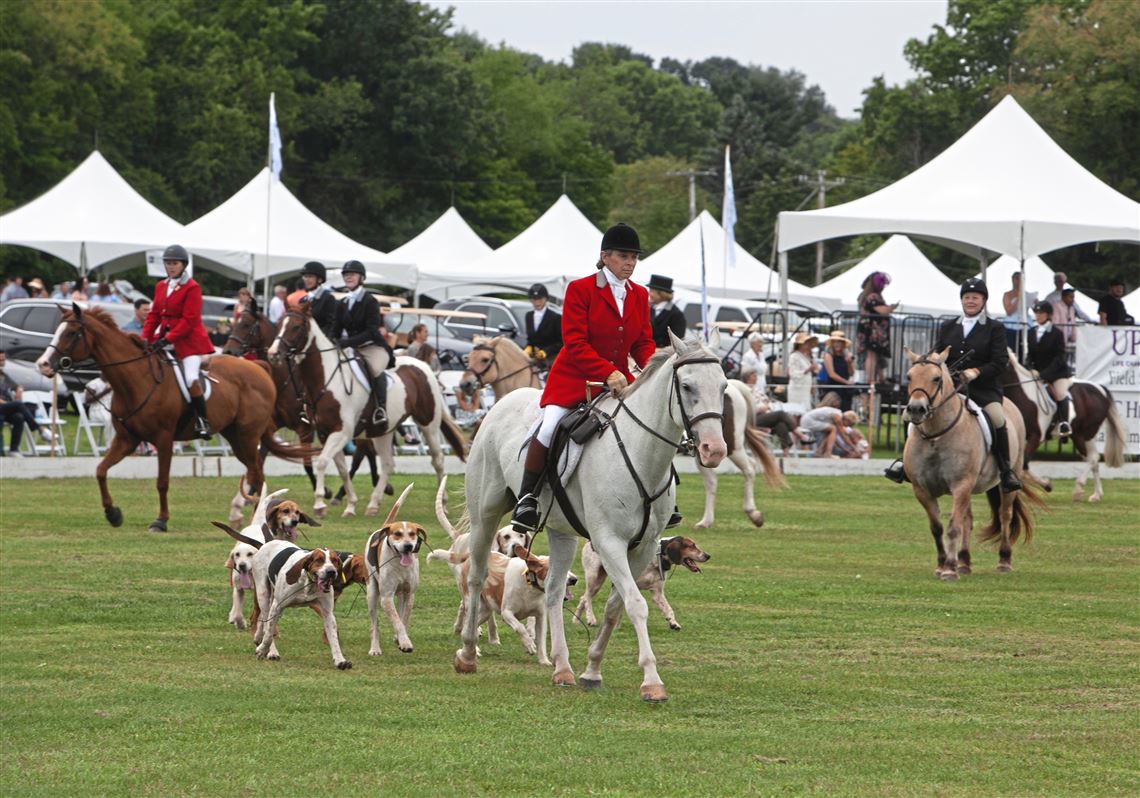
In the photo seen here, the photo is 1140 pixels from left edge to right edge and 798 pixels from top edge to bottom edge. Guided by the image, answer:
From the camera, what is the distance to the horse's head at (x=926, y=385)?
16.3m

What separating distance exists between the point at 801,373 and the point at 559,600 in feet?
67.9

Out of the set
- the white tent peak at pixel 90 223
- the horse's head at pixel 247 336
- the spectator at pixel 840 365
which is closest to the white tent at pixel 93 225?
the white tent peak at pixel 90 223

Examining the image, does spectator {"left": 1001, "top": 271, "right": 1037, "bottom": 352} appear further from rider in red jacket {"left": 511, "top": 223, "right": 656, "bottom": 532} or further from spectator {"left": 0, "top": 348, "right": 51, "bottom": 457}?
rider in red jacket {"left": 511, "top": 223, "right": 656, "bottom": 532}

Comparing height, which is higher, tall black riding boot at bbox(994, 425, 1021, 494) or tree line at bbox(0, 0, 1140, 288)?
tree line at bbox(0, 0, 1140, 288)

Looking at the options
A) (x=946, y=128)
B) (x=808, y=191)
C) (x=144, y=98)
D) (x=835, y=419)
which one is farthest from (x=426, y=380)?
(x=808, y=191)

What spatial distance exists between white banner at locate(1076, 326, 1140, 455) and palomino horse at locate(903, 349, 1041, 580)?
1343 cm

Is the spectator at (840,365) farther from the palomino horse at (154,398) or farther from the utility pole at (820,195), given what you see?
the utility pole at (820,195)

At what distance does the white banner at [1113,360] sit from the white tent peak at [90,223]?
20.3m

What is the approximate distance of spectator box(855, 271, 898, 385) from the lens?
31172 mm

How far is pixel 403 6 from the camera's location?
84000 mm

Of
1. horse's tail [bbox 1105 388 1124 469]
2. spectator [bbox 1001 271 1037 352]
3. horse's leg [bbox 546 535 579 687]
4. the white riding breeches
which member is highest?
spectator [bbox 1001 271 1037 352]

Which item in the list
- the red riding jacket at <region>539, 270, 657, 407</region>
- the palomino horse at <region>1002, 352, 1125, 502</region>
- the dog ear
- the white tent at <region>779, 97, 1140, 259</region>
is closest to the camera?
the red riding jacket at <region>539, 270, 657, 407</region>

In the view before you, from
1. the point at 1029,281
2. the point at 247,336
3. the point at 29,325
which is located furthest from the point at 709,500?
the point at 1029,281

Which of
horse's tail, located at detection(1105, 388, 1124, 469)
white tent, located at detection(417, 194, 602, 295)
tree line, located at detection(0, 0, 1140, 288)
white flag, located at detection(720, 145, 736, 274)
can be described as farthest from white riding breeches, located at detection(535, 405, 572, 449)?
tree line, located at detection(0, 0, 1140, 288)
